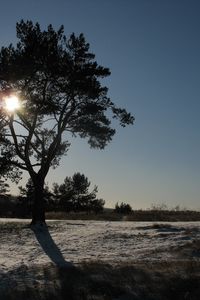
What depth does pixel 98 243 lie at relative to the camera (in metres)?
22.8

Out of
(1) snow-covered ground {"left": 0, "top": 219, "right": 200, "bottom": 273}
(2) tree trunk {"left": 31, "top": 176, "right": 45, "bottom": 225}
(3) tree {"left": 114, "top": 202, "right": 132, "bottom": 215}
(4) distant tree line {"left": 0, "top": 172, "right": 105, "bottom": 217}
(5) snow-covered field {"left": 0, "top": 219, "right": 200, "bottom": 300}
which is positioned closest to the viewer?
(5) snow-covered field {"left": 0, "top": 219, "right": 200, "bottom": 300}

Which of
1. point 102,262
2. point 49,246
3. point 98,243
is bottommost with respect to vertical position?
point 102,262

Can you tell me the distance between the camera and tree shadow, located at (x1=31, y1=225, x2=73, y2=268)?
1888cm

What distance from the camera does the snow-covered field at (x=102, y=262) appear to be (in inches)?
591

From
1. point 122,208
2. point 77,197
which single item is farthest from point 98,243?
point 77,197

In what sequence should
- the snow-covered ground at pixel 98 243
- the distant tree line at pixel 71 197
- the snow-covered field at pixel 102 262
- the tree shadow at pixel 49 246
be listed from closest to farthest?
the snow-covered field at pixel 102 262 < the tree shadow at pixel 49 246 < the snow-covered ground at pixel 98 243 < the distant tree line at pixel 71 197

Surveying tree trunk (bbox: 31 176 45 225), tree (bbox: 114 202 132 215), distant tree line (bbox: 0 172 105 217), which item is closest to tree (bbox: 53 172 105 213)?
distant tree line (bbox: 0 172 105 217)

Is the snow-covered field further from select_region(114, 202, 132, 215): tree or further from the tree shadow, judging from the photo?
select_region(114, 202, 132, 215): tree

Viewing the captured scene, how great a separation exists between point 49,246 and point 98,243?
210 cm

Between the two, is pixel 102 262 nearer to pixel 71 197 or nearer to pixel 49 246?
pixel 49 246

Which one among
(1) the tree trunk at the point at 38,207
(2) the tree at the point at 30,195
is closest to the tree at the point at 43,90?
(1) the tree trunk at the point at 38,207

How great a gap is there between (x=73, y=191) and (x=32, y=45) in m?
41.9

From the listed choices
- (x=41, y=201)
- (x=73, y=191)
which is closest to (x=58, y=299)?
(x=41, y=201)

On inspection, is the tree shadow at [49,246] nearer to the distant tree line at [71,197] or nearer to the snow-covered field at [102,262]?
the snow-covered field at [102,262]
